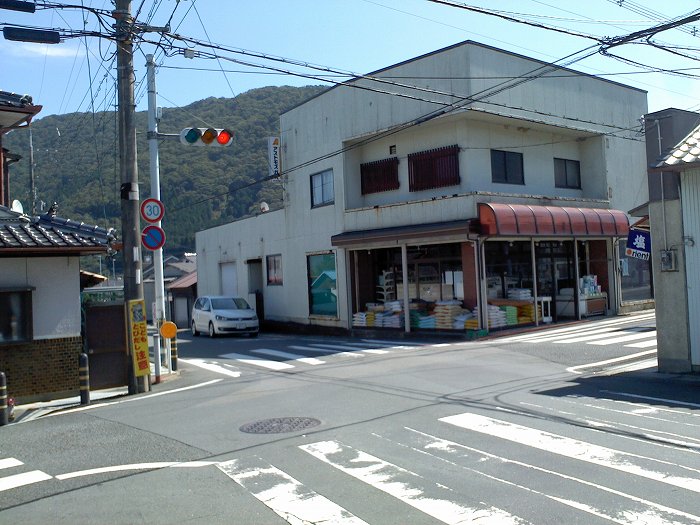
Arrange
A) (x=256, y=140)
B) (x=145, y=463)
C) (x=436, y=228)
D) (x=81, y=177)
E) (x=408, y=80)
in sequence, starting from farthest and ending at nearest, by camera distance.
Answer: (x=256, y=140)
(x=81, y=177)
(x=408, y=80)
(x=436, y=228)
(x=145, y=463)

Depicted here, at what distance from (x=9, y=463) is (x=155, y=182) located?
8444mm

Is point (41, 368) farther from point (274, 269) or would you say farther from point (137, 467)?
point (274, 269)

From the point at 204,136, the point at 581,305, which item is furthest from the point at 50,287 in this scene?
the point at 581,305

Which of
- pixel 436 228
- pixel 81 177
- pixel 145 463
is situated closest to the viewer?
pixel 145 463

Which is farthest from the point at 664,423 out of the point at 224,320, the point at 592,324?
the point at 224,320

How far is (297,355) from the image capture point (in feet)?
61.9

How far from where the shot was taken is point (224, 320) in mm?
27031

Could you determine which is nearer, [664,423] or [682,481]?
[682,481]

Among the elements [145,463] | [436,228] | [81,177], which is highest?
[81,177]

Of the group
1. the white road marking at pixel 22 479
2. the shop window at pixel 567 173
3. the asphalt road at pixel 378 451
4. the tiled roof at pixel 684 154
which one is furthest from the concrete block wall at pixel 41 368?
the shop window at pixel 567 173

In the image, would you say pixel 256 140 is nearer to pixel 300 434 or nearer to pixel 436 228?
pixel 436 228

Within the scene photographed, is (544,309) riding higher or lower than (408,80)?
lower

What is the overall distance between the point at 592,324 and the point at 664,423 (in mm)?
15012

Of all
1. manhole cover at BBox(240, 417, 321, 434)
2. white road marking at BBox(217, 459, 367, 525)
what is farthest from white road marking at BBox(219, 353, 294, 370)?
white road marking at BBox(217, 459, 367, 525)
